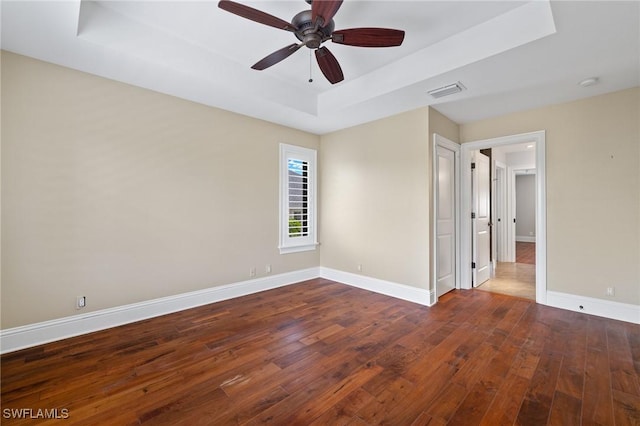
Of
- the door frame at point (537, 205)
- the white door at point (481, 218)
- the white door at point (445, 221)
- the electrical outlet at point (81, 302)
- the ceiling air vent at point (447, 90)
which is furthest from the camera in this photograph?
the white door at point (481, 218)

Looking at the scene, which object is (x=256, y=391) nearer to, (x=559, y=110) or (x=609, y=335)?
(x=609, y=335)

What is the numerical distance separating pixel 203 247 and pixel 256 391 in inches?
89.5

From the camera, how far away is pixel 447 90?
3.16 metres

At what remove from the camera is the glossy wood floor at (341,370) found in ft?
5.73

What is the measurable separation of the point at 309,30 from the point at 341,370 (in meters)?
2.75

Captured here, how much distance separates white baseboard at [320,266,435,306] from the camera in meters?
3.71

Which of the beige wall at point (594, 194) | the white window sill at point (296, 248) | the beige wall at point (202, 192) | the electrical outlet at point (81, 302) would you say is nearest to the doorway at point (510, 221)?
the beige wall at point (594, 194)

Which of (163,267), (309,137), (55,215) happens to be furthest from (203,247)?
(309,137)

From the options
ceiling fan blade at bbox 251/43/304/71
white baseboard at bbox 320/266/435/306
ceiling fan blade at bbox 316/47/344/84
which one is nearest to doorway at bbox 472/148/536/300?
white baseboard at bbox 320/266/435/306

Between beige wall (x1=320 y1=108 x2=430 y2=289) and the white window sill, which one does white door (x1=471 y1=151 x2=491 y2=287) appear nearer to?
beige wall (x1=320 y1=108 x2=430 y2=289)

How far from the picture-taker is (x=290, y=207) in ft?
15.7

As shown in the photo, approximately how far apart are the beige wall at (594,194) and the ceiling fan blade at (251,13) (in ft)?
12.3

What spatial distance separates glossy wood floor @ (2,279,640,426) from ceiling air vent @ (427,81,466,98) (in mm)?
2760

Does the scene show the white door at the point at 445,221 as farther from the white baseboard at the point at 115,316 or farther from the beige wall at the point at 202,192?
the white baseboard at the point at 115,316
